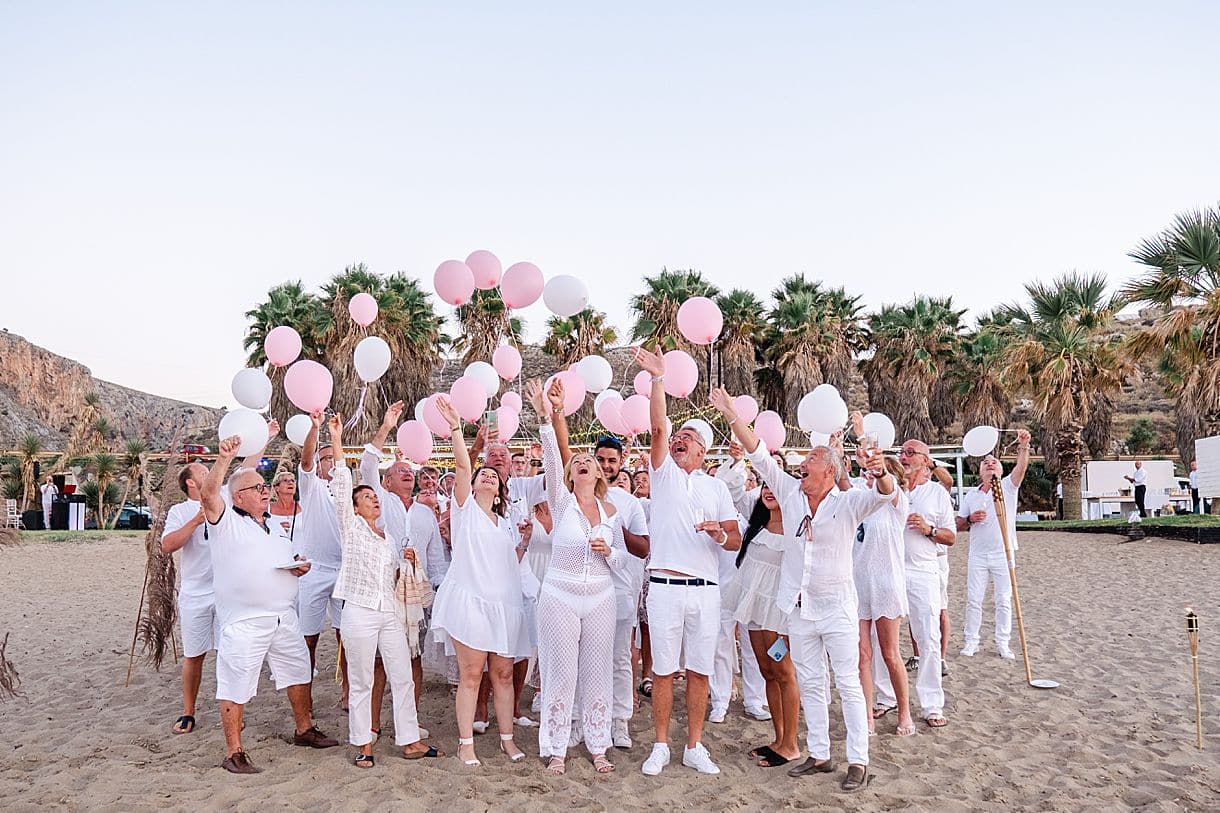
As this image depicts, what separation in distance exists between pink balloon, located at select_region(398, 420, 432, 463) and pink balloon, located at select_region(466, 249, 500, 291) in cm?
135

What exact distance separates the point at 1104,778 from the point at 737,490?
302 cm

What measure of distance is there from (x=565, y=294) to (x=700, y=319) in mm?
1214

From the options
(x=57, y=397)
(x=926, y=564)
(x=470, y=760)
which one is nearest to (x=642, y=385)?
(x=926, y=564)

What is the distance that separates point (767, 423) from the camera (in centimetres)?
890

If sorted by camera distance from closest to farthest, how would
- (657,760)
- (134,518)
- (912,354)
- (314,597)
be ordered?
(657,760)
(314,597)
(134,518)
(912,354)

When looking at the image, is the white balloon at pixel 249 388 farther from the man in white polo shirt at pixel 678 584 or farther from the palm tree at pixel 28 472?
the palm tree at pixel 28 472

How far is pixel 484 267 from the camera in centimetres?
777

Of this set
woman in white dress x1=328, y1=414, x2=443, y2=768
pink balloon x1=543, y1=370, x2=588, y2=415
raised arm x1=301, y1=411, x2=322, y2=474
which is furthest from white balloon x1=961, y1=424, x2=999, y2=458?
raised arm x1=301, y1=411, x2=322, y2=474

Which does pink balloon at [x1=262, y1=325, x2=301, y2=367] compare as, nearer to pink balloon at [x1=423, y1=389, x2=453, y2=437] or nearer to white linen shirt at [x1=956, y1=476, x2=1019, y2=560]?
pink balloon at [x1=423, y1=389, x2=453, y2=437]

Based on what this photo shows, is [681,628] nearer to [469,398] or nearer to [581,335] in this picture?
[469,398]

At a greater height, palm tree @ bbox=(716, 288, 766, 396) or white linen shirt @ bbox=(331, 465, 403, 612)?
palm tree @ bbox=(716, 288, 766, 396)

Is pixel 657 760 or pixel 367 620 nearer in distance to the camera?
pixel 657 760

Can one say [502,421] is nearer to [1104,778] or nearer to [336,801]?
[336,801]

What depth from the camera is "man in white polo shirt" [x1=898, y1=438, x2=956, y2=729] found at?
6.49 meters
